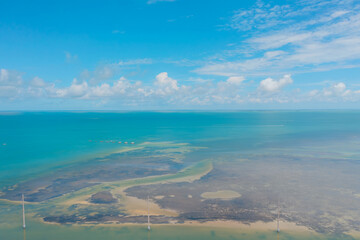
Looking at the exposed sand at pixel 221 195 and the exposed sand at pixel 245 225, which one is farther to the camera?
the exposed sand at pixel 221 195

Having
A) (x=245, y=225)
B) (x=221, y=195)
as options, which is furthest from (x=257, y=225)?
(x=221, y=195)

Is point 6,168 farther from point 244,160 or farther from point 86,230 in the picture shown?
point 244,160

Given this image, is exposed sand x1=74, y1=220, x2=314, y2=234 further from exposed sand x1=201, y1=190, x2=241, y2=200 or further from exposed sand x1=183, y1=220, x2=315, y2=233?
exposed sand x1=201, y1=190, x2=241, y2=200

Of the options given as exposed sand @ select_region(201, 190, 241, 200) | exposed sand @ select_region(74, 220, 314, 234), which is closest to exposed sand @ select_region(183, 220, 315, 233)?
exposed sand @ select_region(74, 220, 314, 234)

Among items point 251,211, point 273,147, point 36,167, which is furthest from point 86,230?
point 273,147

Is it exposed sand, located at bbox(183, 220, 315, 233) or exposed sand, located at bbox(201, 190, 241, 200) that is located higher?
exposed sand, located at bbox(201, 190, 241, 200)

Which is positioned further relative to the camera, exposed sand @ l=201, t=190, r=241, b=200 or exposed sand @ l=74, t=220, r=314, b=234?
exposed sand @ l=201, t=190, r=241, b=200

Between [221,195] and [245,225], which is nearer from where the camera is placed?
[245,225]

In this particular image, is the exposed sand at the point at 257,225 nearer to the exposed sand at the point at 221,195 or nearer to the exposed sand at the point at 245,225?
the exposed sand at the point at 245,225

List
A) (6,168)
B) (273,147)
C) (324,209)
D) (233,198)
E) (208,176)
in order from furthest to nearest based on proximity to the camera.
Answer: (273,147) < (6,168) < (208,176) < (233,198) < (324,209)

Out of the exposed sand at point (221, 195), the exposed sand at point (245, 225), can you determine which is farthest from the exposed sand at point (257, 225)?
the exposed sand at point (221, 195)

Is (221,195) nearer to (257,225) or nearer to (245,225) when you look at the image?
(245,225)
